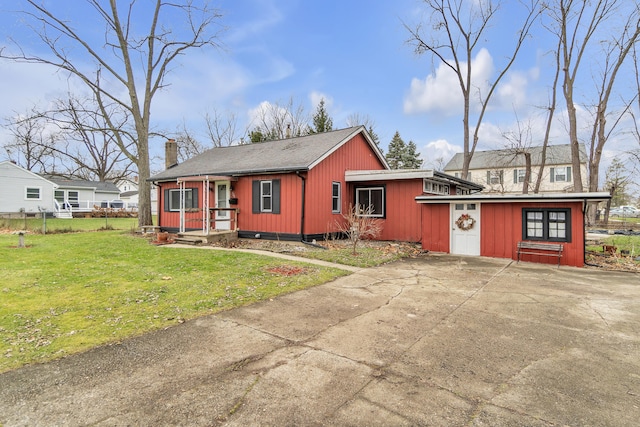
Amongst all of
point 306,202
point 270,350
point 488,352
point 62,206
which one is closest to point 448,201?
point 306,202

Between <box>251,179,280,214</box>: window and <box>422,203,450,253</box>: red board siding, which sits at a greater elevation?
<box>251,179,280,214</box>: window

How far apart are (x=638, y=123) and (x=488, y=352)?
93.1ft

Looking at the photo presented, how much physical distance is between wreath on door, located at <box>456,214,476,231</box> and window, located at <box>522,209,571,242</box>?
149 centimetres

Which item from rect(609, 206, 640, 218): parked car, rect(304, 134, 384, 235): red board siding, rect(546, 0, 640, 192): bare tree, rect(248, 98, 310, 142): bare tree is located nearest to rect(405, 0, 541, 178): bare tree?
rect(546, 0, 640, 192): bare tree

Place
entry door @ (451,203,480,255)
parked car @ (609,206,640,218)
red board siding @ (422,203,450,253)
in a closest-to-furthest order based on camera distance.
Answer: entry door @ (451,203,480,255) < red board siding @ (422,203,450,253) < parked car @ (609,206,640,218)

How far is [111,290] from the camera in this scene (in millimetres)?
5785

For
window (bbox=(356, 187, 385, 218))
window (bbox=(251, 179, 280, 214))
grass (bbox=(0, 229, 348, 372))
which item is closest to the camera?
grass (bbox=(0, 229, 348, 372))

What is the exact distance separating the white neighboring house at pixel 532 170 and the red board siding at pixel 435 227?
75.6 feet

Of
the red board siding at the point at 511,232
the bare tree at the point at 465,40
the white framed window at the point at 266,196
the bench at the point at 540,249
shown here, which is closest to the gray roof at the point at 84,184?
the white framed window at the point at 266,196

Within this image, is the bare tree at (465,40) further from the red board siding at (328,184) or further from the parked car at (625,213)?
the parked car at (625,213)

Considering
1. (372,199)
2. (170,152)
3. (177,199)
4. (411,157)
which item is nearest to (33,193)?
(170,152)

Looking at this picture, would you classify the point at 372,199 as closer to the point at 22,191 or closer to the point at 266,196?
the point at 266,196

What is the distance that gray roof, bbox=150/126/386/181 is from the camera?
12.2 m

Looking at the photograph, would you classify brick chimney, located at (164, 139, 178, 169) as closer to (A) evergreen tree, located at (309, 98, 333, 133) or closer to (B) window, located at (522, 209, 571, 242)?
(A) evergreen tree, located at (309, 98, 333, 133)
